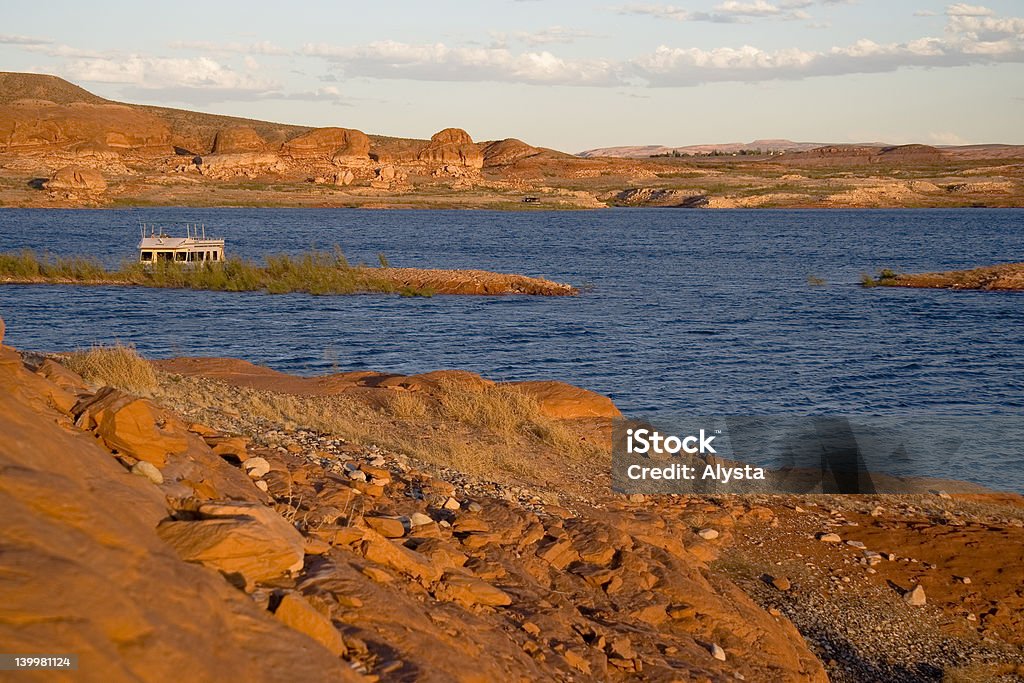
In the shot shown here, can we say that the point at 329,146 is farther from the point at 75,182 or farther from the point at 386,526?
the point at 386,526

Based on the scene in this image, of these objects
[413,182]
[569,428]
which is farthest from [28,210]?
[569,428]

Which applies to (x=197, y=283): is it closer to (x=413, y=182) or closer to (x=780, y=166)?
(x=413, y=182)

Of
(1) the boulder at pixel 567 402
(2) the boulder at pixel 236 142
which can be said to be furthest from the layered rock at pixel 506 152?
(1) the boulder at pixel 567 402

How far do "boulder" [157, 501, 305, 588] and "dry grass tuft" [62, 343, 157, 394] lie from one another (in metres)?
6.04

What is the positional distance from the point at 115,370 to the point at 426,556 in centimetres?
650

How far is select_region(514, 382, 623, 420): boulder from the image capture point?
51.5 ft

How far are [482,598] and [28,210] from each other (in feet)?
290

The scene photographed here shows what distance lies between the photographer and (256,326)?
30.5 meters

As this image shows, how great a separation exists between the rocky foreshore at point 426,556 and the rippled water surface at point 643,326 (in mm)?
8680

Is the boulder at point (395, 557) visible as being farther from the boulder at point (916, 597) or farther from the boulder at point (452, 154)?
the boulder at point (452, 154)

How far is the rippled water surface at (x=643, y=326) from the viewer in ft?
76.0

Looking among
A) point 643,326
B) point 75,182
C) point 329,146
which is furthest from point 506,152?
point 643,326

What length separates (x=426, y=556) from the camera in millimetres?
6773

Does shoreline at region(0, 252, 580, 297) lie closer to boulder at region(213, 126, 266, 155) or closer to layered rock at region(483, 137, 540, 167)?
boulder at region(213, 126, 266, 155)
